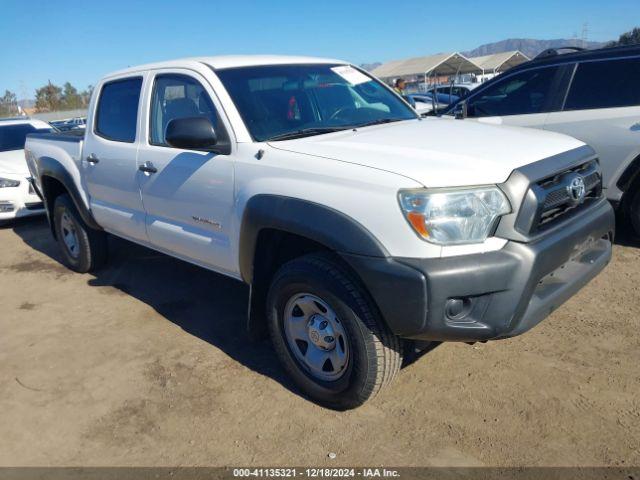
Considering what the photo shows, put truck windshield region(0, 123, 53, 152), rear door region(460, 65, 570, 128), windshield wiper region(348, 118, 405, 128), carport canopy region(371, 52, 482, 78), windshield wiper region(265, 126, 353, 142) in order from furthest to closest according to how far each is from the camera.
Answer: carport canopy region(371, 52, 482, 78)
truck windshield region(0, 123, 53, 152)
rear door region(460, 65, 570, 128)
windshield wiper region(348, 118, 405, 128)
windshield wiper region(265, 126, 353, 142)

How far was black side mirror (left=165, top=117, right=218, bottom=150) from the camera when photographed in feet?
10.0

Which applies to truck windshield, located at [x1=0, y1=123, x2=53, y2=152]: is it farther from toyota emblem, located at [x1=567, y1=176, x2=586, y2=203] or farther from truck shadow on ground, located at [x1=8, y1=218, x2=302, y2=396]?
toyota emblem, located at [x1=567, y1=176, x2=586, y2=203]

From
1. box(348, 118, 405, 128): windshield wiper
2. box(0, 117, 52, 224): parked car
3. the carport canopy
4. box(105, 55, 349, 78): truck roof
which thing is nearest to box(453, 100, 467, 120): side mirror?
box(105, 55, 349, 78): truck roof

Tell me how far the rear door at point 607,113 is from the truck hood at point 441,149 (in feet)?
6.45

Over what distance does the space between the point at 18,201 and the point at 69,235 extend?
2691 mm

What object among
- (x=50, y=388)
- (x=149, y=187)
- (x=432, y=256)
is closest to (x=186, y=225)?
(x=149, y=187)

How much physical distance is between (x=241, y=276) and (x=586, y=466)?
6.77ft

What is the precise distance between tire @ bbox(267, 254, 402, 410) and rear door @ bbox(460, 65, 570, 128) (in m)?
3.04

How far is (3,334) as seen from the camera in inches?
167

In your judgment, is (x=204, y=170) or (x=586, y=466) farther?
(x=204, y=170)

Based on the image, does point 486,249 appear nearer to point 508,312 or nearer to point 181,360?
point 508,312

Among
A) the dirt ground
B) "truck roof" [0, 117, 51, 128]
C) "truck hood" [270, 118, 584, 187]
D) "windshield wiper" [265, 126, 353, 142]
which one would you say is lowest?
the dirt ground

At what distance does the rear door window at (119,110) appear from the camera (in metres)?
4.16

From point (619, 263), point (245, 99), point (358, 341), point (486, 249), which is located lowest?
point (619, 263)
